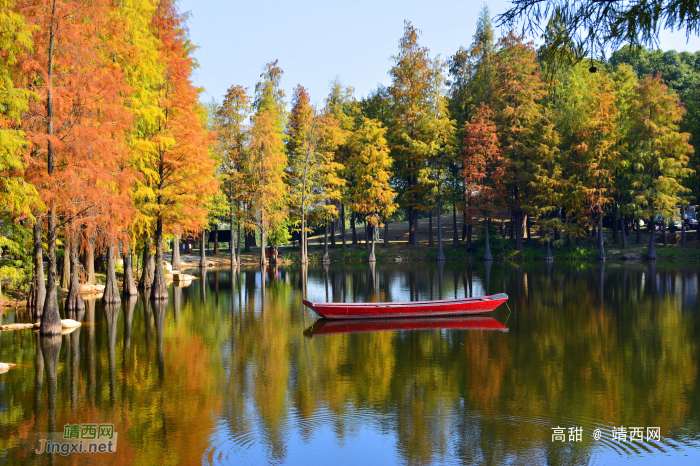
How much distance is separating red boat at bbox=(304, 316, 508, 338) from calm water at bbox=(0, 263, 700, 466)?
0.63 m

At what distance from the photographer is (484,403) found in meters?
12.8

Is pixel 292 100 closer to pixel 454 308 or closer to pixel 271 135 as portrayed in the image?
pixel 271 135

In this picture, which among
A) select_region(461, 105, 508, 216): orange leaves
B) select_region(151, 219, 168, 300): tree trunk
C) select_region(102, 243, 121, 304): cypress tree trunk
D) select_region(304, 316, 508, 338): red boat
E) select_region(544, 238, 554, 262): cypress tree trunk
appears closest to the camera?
select_region(304, 316, 508, 338): red boat

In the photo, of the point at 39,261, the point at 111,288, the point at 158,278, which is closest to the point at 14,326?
the point at 39,261

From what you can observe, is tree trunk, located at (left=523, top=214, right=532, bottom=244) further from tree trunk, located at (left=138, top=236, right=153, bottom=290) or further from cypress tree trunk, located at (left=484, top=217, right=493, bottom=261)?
tree trunk, located at (left=138, top=236, right=153, bottom=290)

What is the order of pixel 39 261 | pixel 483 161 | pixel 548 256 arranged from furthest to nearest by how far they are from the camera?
pixel 548 256 < pixel 483 161 < pixel 39 261

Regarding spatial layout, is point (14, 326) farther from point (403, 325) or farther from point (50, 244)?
point (403, 325)

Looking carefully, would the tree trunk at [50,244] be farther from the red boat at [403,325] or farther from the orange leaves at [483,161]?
the orange leaves at [483,161]

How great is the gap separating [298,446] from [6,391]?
26.6 ft

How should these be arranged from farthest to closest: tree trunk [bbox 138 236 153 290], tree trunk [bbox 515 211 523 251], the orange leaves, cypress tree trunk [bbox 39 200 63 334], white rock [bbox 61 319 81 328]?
tree trunk [bbox 515 211 523 251] → the orange leaves → tree trunk [bbox 138 236 153 290] → white rock [bbox 61 319 81 328] → cypress tree trunk [bbox 39 200 63 334]

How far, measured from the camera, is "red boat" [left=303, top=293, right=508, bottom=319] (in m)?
23.8

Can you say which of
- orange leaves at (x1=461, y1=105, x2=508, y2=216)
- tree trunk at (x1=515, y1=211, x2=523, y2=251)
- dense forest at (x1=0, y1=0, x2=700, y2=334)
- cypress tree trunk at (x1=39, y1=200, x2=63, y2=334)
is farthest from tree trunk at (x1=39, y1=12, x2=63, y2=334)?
tree trunk at (x1=515, y1=211, x2=523, y2=251)

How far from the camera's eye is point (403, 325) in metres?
23.5

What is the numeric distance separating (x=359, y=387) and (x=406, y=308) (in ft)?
32.8
